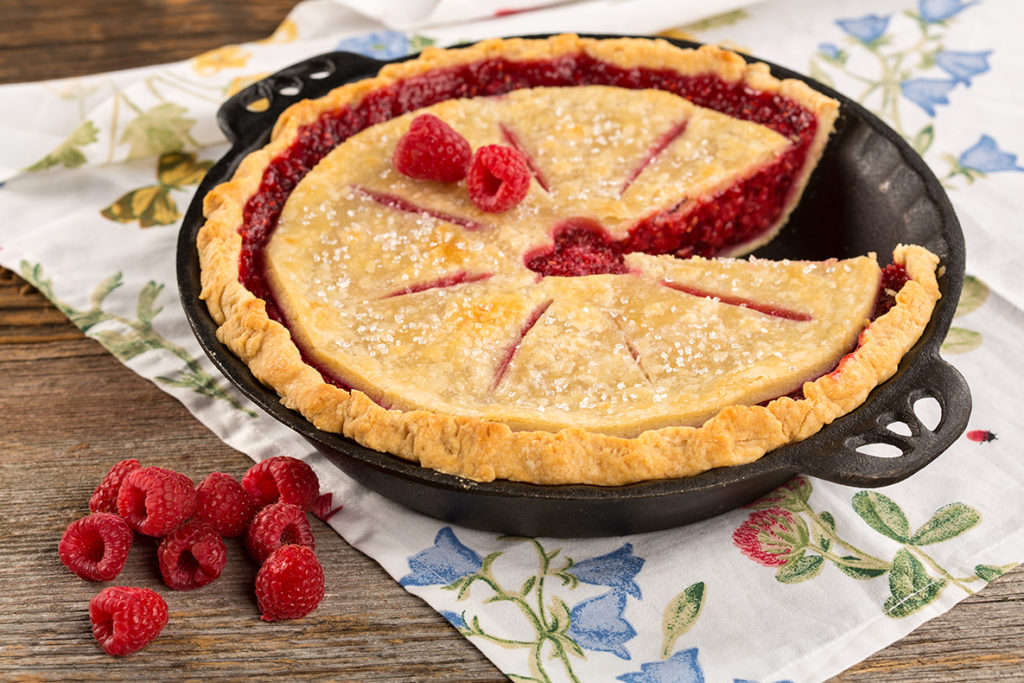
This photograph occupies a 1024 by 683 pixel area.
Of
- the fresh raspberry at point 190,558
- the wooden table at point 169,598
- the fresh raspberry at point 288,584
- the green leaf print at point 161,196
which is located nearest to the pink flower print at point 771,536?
the wooden table at point 169,598

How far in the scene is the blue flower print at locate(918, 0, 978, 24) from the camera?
4.98 meters

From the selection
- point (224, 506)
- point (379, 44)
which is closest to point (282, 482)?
point (224, 506)

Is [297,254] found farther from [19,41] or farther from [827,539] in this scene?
[19,41]

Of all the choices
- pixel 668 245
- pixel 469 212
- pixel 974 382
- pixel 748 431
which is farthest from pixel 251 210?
pixel 974 382

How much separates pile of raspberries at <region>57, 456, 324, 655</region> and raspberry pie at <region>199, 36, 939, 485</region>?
0.30m

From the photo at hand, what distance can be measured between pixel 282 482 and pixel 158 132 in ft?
6.76

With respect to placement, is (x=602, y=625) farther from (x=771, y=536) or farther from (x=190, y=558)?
(x=190, y=558)

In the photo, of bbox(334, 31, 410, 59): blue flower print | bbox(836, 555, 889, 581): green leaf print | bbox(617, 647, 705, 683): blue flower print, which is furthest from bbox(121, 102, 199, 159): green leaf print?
bbox(836, 555, 889, 581): green leaf print

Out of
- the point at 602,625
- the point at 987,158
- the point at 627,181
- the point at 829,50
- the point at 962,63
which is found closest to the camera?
the point at 602,625

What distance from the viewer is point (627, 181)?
3.68 m

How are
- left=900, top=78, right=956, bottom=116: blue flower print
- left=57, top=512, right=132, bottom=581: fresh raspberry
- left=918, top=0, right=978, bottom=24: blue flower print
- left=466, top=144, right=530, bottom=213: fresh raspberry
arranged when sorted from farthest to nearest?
1. left=918, top=0, right=978, bottom=24: blue flower print
2. left=900, top=78, right=956, bottom=116: blue flower print
3. left=466, top=144, right=530, bottom=213: fresh raspberry
4. left=57, top=512, right=132, bottom=581: fresh raspberry

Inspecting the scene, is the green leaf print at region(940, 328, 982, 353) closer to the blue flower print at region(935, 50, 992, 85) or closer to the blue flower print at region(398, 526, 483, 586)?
the blue flower print at region(935, 50, 992, 85)

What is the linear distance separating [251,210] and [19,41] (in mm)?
2492

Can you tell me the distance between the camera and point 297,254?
333 centimetres
